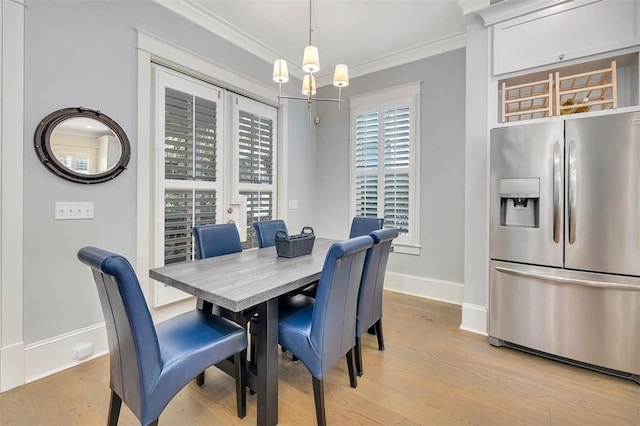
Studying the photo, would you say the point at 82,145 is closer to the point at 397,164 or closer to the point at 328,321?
the point at 328,321

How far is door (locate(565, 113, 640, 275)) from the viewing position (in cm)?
195

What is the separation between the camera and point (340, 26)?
316cm

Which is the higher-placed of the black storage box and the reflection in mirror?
the reflection in mirror

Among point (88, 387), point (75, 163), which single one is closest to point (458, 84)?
point (75, 163)

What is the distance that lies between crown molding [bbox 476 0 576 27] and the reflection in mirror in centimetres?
332

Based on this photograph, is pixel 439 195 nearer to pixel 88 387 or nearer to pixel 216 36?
pixel 216 36

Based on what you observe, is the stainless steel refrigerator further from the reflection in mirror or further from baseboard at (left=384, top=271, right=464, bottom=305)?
the reflection in mirror

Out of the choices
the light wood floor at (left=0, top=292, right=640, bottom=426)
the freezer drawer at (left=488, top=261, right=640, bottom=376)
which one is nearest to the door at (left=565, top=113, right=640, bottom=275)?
the freezer drawer at (left=488, top=261, right=640, bottom=376)

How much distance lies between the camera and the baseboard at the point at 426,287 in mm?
3459

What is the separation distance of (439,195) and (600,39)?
1867 mm

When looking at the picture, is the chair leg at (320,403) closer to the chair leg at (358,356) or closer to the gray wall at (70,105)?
the chair leg at (358,356)

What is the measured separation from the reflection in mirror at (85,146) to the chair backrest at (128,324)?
131cm

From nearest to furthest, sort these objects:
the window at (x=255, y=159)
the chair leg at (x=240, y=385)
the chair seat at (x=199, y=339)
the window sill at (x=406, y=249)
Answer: the chair seat at (x=199, y=339) < the chair leg at (x=240, y=385) < the window at (x=255, y=159) < the window sill at (x=406, y=249)

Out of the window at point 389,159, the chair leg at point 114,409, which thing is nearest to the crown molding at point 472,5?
the window at point 389,159
